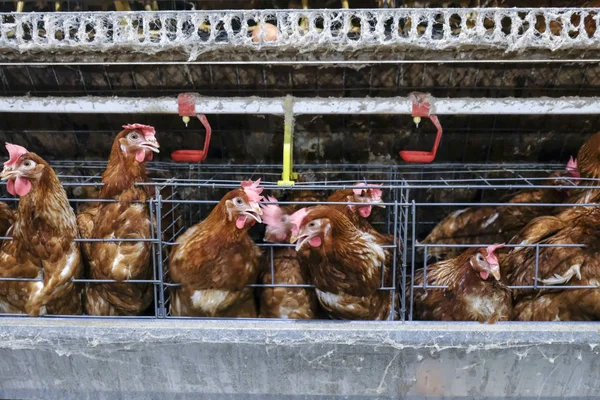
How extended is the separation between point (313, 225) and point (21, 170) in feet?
2.66

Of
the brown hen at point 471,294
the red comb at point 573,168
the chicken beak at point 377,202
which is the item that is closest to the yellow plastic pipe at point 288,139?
the chicken beak at point 377,202

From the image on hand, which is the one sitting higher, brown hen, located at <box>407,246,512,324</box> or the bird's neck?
the bird's neck

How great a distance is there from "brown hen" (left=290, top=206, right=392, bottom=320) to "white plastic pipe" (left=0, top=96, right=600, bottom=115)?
1.11ft

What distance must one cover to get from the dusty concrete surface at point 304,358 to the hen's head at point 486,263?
20 cm

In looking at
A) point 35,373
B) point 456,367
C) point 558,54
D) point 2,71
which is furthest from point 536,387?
point 2,71

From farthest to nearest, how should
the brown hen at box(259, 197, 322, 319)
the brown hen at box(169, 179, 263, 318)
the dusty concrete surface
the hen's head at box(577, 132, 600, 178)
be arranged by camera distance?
the hen's head at box(577, 132, 600, 178) → the brown hen at box(259, 197, 322, 319) → the brown hen at box(169, 179, 263, 318) → the dusty concrete surface

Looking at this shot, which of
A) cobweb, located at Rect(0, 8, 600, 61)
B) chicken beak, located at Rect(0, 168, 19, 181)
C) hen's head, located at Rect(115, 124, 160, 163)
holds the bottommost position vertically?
Result: chicken beak, located at Rect(0, 168, 19, 181)

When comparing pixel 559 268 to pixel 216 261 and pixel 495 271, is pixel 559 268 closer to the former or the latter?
pixel 495 271

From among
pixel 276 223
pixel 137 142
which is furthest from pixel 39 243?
pixel 276 223

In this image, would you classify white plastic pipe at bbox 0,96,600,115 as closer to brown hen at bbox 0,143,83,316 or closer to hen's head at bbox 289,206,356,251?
brown hen at bbox 0,143,83,316

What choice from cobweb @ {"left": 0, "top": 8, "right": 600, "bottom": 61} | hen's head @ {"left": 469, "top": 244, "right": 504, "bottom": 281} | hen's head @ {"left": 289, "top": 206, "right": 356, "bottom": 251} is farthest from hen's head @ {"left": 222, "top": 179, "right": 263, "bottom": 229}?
hen's head @ {"left": 469, "top": 244, "right": 504, "bottom": 281}

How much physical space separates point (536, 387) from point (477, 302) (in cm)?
28

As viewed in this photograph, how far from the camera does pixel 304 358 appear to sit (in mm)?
1212

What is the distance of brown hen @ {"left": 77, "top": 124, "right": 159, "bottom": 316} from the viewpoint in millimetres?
1410
